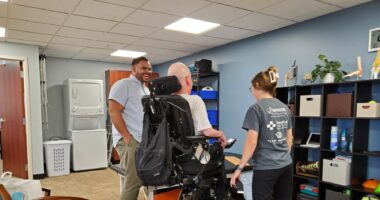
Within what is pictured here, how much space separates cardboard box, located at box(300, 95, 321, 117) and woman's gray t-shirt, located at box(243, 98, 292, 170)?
4.43 feet

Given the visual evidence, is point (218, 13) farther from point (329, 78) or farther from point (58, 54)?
point (58, 54)

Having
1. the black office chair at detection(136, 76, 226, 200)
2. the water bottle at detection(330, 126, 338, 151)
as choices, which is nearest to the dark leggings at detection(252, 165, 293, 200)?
the black office chair at detection(136, 76, 226, 200)

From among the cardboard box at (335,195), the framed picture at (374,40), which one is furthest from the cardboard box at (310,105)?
the cardboard box at (335,195)

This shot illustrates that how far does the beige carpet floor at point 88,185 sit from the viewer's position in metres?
3.66

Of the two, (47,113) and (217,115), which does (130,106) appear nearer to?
(217,115)

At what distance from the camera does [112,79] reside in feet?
18.5

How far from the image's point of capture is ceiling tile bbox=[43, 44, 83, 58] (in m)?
4.50

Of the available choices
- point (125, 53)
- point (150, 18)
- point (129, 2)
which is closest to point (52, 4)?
point (129, 2)

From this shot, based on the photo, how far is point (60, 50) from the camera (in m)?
4.74

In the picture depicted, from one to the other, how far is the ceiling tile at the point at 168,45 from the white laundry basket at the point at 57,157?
2.45m

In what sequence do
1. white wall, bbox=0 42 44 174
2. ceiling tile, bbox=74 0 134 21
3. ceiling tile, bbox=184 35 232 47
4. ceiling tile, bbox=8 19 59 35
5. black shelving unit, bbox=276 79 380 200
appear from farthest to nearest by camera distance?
white wall, bbox=0 42 44 174 → ceiling tile, bbox=184 35 232 47 → ceiling tile, bbox=8 19 59 35 → ceiling tile, bbox=74 0 134 21 → black shelving unit, bbox=276 79 380 200

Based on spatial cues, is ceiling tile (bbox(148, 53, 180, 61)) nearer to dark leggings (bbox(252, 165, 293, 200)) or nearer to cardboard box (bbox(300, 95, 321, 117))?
cardboard box (bbox(300, 95, 321, 117))

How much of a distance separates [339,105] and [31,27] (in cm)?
394

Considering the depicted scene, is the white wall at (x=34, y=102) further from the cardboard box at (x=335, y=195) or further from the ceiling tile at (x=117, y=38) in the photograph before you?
the cardboard box at (x=335, y=195)
